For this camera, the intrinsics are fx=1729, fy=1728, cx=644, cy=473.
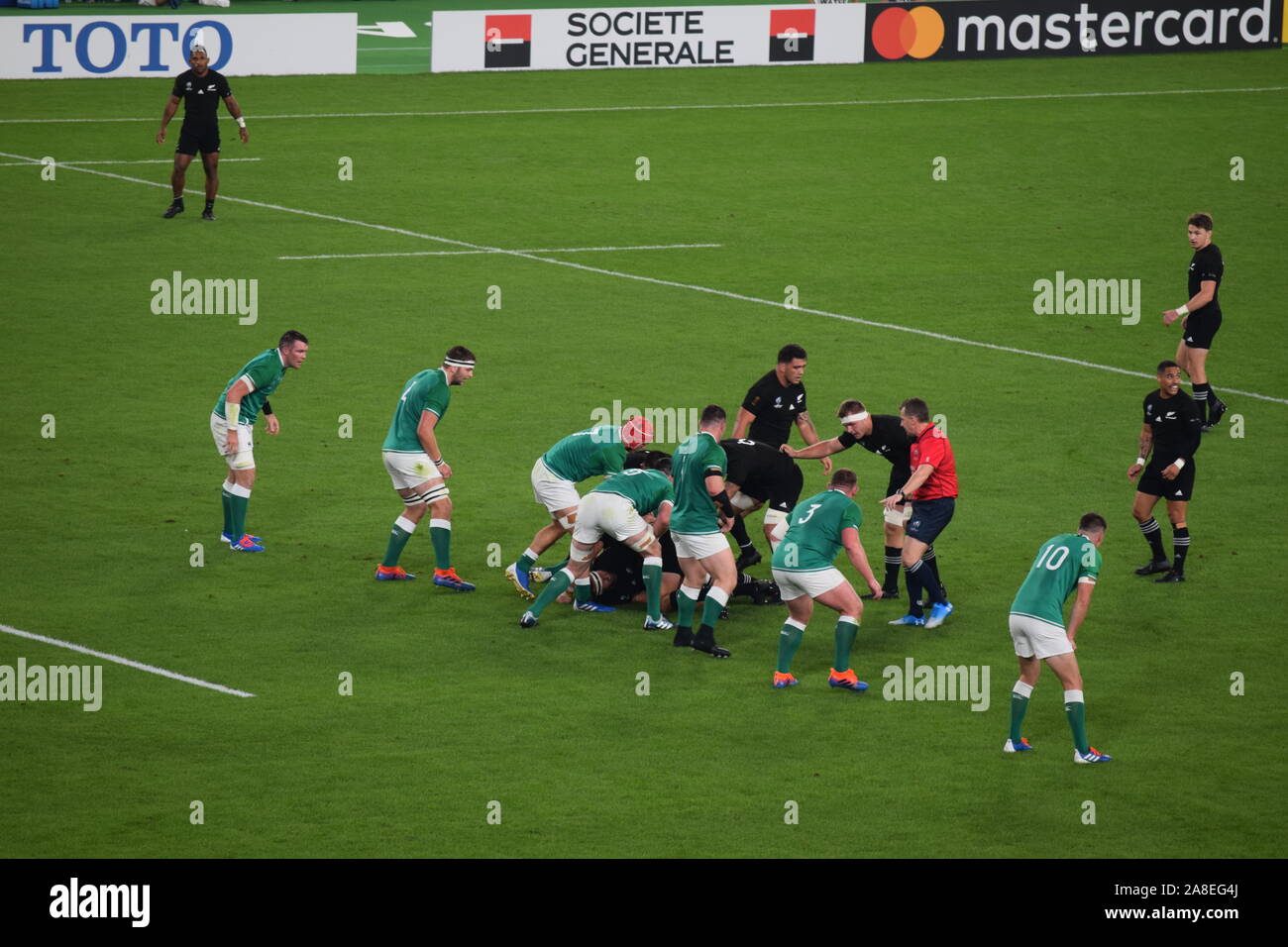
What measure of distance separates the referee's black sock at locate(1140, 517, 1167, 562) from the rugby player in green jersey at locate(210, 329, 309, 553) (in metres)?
8.87

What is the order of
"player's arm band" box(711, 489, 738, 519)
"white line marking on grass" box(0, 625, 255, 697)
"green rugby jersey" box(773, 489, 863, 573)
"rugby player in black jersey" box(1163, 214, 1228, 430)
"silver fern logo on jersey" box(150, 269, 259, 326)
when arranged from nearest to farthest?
"green rugby jersey" box(773, 489, 863, 573) < "white line marking on grass" box(0, 625, 255, 697) < "player's arm band" box(711, 489, 738, 519) < "rugby player in black jersey" box(1163, 214, 1228, 430) < "silver fern logo on jersey" box(150, 269, 259, 326)

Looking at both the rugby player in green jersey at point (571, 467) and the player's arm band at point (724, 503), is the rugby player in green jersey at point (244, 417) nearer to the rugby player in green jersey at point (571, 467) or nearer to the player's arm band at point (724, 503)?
the rugby player in green jersey at point (571, 467)

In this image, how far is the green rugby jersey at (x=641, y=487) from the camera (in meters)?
16.1

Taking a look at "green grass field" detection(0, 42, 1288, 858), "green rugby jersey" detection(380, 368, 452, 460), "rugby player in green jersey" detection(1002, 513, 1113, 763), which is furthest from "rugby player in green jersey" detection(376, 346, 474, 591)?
"rugby player in green jersey" detection(1002, 513, 1113, 763)

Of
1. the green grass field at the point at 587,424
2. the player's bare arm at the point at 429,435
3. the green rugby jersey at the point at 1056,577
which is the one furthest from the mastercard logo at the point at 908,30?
the green rugby jersey at the point at 1056,577

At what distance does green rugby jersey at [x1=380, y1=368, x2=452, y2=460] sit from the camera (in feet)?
56.0

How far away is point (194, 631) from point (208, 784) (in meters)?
3.40

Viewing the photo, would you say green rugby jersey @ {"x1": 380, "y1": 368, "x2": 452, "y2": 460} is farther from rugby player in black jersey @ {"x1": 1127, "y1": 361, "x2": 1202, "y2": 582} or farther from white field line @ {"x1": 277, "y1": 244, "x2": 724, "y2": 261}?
white field line @ {"x1": 277, "y1": 244, "x2": 724, "y2": 261}

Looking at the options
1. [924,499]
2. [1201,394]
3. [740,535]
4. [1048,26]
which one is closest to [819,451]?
[740,535]

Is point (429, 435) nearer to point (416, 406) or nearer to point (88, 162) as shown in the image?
point (416, 406)

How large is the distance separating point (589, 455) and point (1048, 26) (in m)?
A: 27.3

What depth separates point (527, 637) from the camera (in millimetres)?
16125

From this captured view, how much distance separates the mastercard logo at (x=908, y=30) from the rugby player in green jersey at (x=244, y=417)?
82.6 ft

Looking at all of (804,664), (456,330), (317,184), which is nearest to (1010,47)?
(317,184)
